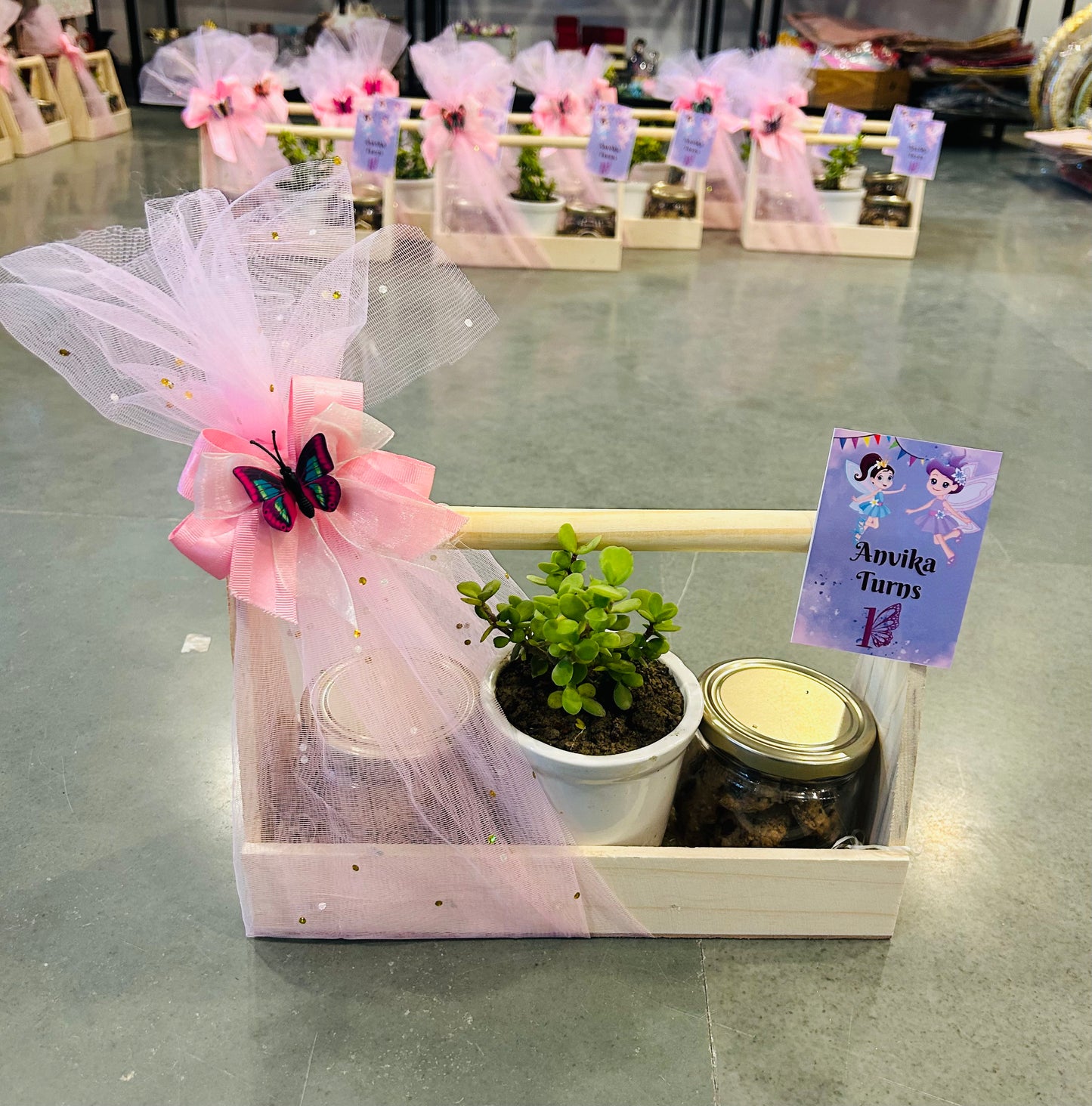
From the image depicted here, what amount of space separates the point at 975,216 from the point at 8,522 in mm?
3416

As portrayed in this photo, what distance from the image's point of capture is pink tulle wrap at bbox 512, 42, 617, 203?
3408mm

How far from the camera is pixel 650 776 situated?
102cm

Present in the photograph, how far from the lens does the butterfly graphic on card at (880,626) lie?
103 cm

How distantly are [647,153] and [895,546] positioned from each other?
2792 mm

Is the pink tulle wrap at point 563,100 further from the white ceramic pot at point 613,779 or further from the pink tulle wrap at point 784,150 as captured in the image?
the white ceramic pot at point 613,779

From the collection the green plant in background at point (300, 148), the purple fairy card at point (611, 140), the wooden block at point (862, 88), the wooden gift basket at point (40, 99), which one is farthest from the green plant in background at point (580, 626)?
the wooden block at point (862, 88)

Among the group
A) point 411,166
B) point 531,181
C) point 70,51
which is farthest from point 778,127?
point 70,51

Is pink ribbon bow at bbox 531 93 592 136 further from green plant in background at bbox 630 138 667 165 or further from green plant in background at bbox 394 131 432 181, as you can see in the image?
green plant in background at bbox 394 131 432 181

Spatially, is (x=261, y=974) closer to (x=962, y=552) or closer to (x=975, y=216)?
(x=962, y=552)

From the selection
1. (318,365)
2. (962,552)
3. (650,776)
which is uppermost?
(318,365)

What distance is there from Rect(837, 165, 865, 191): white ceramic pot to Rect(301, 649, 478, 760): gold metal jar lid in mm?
2882

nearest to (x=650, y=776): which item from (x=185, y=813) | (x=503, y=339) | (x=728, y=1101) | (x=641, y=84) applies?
(x=728, y=1101)

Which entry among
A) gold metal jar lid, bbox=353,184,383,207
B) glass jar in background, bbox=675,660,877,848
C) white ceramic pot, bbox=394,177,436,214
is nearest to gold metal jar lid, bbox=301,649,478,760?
glass jar in background, bbox=675,660,877,848

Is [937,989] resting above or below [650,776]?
below
